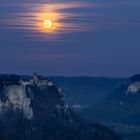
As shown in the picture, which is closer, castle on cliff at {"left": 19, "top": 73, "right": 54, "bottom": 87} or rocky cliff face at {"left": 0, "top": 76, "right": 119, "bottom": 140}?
rocky cliff face at {"left": 0, "top": 76, "right": 119, "bottom": 140}

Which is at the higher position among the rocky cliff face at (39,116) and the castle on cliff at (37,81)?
the castle on cliff at (37,81)

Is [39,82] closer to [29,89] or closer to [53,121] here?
[29,89]

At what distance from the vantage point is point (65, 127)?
467 ft

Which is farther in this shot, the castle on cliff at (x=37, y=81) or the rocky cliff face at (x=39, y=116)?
the castle on cliff at (x=37, y=81)

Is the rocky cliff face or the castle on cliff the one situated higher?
the castle on cliff

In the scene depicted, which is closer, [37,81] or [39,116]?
[39,116]

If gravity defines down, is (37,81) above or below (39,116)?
above

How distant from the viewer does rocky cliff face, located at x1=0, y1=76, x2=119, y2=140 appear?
13812 centimetres

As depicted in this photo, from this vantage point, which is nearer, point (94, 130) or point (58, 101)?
point (94, 130)

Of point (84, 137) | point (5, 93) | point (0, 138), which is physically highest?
point (5, 93)

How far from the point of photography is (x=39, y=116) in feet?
482

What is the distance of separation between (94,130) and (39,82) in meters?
16.9

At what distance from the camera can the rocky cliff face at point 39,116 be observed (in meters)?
138

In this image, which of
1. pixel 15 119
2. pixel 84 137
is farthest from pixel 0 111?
pixel 84 137
